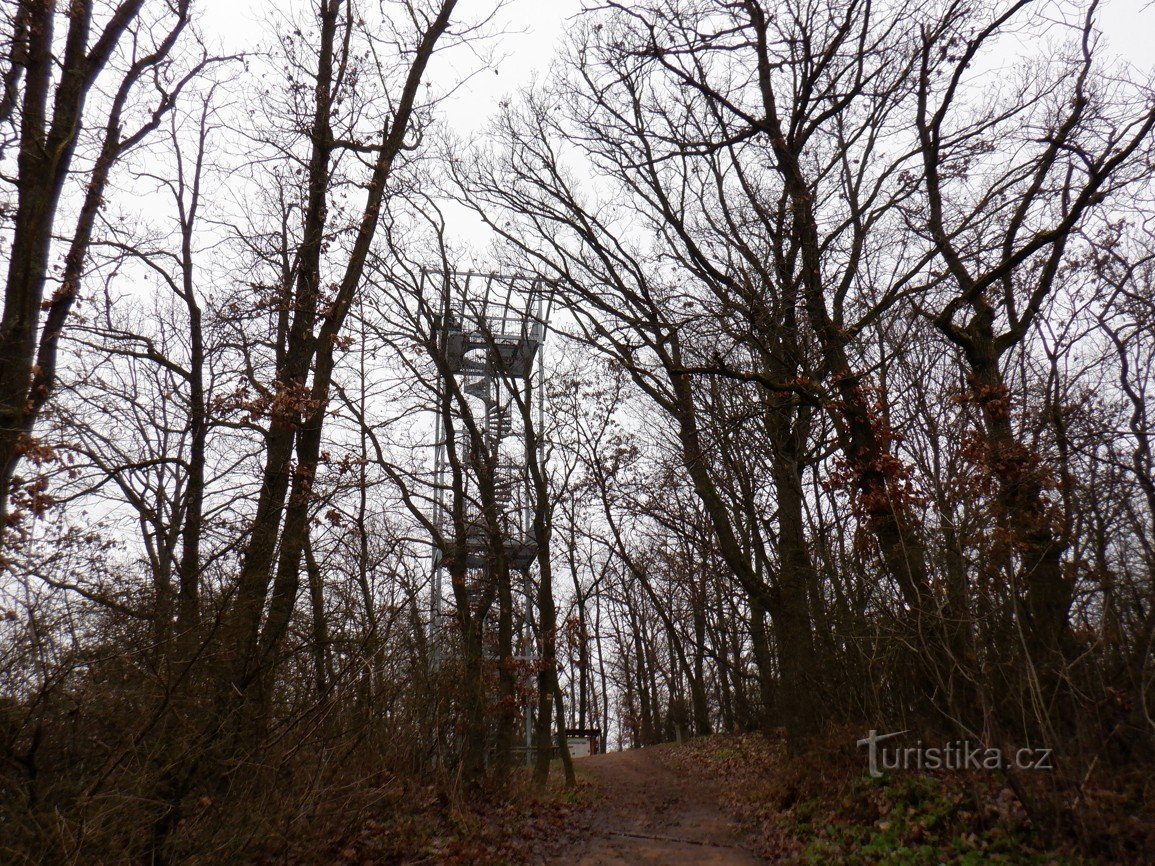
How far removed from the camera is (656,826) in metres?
10.7

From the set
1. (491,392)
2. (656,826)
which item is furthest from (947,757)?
(491,392)

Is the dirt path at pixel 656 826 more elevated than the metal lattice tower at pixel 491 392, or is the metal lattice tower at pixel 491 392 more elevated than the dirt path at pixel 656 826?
the metal lattice tower at pixel 491 392

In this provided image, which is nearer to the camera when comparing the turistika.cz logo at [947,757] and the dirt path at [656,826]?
the turistika.cz logo at [947,757]

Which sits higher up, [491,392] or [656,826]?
[491,392]

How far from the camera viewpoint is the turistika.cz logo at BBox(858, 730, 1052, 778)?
5.95m

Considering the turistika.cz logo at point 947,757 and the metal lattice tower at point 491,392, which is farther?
the metal lattice tower at point 491,392

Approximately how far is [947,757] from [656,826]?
466 cm

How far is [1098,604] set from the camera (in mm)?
6234

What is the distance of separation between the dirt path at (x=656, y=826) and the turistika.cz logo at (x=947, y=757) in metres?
1.71

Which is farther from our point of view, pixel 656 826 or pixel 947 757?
pixel 656 826

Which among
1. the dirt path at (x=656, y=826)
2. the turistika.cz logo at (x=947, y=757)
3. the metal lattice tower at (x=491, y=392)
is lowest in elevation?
the dirt path at (x=656, y=826)

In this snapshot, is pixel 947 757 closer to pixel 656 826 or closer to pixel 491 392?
pixel 656 826

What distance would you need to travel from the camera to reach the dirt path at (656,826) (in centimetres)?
818

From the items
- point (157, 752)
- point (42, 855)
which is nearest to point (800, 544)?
point (157, 752)
